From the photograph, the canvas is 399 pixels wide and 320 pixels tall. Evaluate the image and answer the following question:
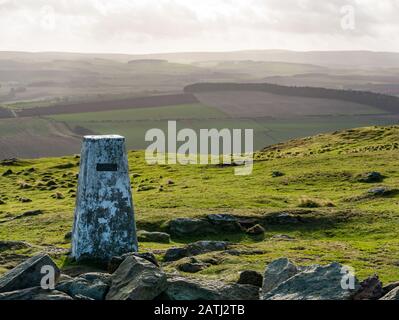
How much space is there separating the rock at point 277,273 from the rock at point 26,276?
17.6ft

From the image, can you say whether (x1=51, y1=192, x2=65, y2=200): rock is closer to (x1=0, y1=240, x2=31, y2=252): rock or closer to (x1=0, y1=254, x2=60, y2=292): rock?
(x1=0, y1=240, x2=31, y2=252): rock

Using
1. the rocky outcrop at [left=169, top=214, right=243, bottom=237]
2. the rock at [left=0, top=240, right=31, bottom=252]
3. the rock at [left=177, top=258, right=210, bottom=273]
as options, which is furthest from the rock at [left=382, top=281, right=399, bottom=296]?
the rocky outcrop at [left=169, top=214, right=243, bottom=237]

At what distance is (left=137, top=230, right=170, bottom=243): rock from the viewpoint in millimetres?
28578

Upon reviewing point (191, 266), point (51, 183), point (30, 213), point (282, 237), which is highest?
point (191, 266)

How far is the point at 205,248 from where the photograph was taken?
2398 centimetres

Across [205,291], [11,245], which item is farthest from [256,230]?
[205,291]

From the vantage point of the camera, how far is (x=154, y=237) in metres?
28.8

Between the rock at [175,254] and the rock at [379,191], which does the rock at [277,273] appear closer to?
the rock at [175,254]

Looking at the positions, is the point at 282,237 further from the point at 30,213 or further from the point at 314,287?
the point at 30,213

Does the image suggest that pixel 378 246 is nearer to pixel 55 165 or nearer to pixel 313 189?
pixel 313 189

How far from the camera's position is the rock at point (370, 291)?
14656mm

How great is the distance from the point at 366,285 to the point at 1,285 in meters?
8.90

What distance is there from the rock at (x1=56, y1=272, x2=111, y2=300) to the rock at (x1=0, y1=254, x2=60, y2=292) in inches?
25.2

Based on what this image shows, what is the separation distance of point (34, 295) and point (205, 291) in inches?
158
